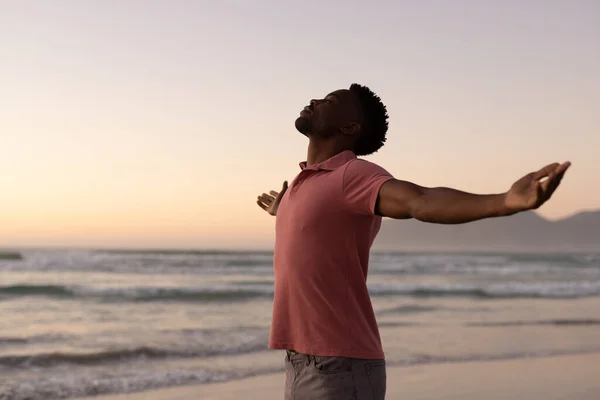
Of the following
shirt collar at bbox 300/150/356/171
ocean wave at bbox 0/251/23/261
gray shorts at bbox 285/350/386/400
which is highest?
shirt collar at bbox 300/150/356/171

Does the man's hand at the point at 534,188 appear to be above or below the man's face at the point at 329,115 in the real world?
below

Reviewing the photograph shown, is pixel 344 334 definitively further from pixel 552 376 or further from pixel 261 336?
pixel 261 336

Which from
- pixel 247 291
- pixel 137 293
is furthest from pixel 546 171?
pixel 137 293

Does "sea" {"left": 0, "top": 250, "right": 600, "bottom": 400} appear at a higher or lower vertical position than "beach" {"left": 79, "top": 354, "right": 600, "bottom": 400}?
higher

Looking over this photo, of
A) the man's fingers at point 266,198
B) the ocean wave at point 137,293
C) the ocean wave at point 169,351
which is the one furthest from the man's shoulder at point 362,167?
the ocean wave at point 137,293

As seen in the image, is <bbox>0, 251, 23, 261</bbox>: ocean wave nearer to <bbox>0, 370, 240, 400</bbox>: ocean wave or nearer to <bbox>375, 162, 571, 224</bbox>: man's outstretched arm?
<bbox>0, 370, 240, 400</bbox>: ocean wave

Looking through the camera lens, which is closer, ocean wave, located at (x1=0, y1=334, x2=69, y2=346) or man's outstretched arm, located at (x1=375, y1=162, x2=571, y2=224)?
man's outstretched arm, located at (x1=375, y1=162, x2=571, y2=224)

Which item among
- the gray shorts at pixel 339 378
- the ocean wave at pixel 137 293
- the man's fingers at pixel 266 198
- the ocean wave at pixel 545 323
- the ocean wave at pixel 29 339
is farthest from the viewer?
the ocean wave at pixel 137 293

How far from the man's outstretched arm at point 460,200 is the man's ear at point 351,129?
1.62 ft

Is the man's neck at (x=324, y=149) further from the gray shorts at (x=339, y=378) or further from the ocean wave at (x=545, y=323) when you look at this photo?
the ocean wave at (x=545, y=323)

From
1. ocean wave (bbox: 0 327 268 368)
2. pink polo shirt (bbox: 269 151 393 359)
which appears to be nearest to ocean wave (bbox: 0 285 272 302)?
ocean wave (bbox: 0 327 268 368)

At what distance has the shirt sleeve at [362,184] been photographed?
2146 millimetres

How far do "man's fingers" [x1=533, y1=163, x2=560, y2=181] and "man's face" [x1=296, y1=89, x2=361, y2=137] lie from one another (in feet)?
3.10

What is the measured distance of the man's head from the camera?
2.55 meters
